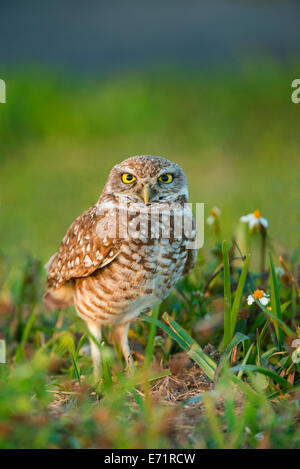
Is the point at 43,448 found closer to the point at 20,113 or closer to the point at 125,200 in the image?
the point at 125,200

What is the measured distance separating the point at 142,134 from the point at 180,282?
4.43 metres

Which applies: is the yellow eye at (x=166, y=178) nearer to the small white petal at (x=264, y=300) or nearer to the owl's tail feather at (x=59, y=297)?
the small white petal at (x=264, y=300)

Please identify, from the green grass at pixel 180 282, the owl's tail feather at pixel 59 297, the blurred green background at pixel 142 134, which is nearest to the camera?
the green grass at pixel 180 282

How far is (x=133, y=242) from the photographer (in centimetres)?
266

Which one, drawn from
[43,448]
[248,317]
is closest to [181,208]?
[248,317]

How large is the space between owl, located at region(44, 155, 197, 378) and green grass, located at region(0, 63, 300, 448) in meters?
0.15

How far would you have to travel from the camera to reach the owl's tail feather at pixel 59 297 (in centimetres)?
318

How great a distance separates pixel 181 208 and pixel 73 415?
1112 mm

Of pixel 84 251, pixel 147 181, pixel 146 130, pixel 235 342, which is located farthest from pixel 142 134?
pixel 235 342

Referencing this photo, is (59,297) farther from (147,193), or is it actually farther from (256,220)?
(256,220)

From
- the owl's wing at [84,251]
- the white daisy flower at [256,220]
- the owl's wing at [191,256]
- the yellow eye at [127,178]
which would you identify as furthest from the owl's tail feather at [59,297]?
the white daisy flower at [256,220]

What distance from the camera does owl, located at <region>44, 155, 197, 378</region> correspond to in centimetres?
266

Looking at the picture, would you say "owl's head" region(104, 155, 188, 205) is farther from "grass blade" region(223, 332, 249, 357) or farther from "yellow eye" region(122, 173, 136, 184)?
"grass blade" region(223, 332, 249, 357)

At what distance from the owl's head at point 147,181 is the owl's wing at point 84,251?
0.16m
